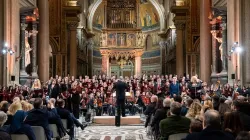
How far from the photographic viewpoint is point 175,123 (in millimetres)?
7730

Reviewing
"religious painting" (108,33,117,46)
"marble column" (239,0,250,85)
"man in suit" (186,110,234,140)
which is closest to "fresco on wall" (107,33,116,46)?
"religious painting" (108,33,117,46)

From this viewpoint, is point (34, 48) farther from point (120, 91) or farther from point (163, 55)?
point (163, 55)

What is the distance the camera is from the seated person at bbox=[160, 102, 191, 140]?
302 inches

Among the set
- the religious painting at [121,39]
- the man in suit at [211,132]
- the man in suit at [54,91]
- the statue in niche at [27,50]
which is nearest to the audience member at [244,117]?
the man in suit at [211,132]

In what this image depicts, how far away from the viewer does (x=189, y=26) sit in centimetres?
3625

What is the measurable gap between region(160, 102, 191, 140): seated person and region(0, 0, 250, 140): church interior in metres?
0.07

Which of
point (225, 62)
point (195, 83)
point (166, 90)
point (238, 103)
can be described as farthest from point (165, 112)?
point (225, 62)

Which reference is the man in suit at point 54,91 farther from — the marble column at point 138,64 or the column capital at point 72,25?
the marble column at point 138,64

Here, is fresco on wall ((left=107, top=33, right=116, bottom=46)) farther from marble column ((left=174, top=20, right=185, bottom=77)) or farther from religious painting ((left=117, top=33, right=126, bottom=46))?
marble column ((left=174, top=20, right=185, bottom=77))

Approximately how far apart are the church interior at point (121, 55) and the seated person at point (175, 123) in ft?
0.22

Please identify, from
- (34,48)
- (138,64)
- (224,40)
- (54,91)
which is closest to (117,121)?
(54,91)

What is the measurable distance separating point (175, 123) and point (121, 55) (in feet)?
135

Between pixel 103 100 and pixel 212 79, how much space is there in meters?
7.78

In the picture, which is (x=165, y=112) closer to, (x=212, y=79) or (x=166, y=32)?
(x=212, y=79)
